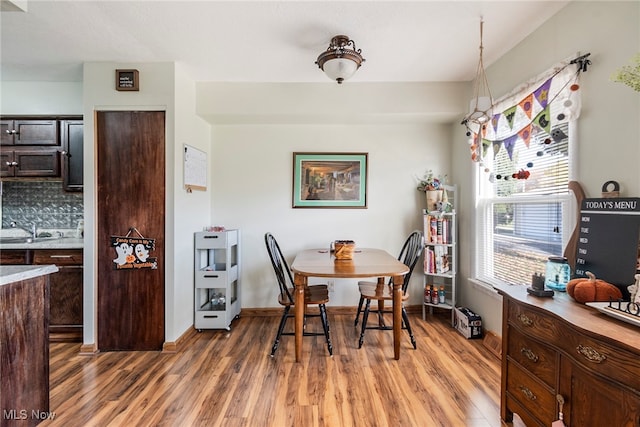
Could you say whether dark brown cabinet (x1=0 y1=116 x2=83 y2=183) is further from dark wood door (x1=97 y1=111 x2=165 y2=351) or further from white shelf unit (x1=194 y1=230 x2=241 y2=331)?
white shelf unit (x1=194 y1=230 x2=241 y2=331)

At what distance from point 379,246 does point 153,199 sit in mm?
2323

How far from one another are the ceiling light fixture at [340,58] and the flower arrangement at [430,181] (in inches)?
59.1

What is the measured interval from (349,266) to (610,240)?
1.47 metres

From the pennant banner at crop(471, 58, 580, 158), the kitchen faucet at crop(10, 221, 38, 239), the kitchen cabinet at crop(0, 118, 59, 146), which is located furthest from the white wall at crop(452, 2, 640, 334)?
the kitchen faucet at crop(10, 221, 38, 239)

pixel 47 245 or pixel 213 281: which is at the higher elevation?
pixel 47 245


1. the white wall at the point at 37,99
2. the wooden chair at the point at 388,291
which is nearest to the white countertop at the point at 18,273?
the white wall at the point at 37,99

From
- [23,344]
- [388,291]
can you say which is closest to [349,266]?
[388,291]

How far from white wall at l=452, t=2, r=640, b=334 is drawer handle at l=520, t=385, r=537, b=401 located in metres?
1.09

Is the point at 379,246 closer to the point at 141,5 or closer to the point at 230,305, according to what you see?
the point at 230,305

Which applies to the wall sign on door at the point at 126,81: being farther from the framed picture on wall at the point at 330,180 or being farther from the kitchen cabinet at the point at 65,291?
the framed picture on wall at the point at 330,180

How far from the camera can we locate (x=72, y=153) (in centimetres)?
268

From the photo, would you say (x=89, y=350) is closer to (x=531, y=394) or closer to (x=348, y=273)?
(x=348, y=273)

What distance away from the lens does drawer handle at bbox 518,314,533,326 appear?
4.40ft

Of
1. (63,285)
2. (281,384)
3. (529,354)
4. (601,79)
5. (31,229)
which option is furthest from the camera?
(31,229)
